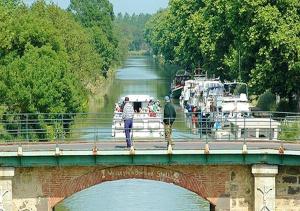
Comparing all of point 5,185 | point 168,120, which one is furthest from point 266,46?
point 5,185

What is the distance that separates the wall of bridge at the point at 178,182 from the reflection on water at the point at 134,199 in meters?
9.61

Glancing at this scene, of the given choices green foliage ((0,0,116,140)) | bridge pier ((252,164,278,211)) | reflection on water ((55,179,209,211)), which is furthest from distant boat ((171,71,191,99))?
bridge pier ((252,164,278,211))

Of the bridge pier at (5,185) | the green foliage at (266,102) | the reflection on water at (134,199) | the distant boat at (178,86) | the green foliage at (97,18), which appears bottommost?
the reflection on water at (134,199)

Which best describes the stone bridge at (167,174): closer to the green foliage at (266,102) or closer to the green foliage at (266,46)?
the green foliage at (266,46)

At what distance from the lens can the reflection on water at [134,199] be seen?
142 feet

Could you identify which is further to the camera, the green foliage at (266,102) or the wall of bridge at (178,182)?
the green foliage at (266,102)

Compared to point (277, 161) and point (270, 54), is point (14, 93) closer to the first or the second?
point (270, 54)

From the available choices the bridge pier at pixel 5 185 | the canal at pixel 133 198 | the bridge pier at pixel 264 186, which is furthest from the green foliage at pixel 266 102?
the bridge pier at pixel 5 185

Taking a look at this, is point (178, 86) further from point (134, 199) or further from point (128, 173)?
point (128, 173)

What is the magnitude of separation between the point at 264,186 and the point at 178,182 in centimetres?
318

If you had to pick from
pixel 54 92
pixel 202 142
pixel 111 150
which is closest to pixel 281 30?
pixel 54 92

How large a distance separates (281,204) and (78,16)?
108092 mm

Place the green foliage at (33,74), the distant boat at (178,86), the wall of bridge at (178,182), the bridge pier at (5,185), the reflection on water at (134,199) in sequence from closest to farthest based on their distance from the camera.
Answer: the bridge pier at (5,185) → the wall of bridge at (178,182) → the reflection on water at (134,199) → the green foliage at (33,74) → the distant boat at (178,86)

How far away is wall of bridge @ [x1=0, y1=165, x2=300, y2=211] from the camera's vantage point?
33.0 metres
